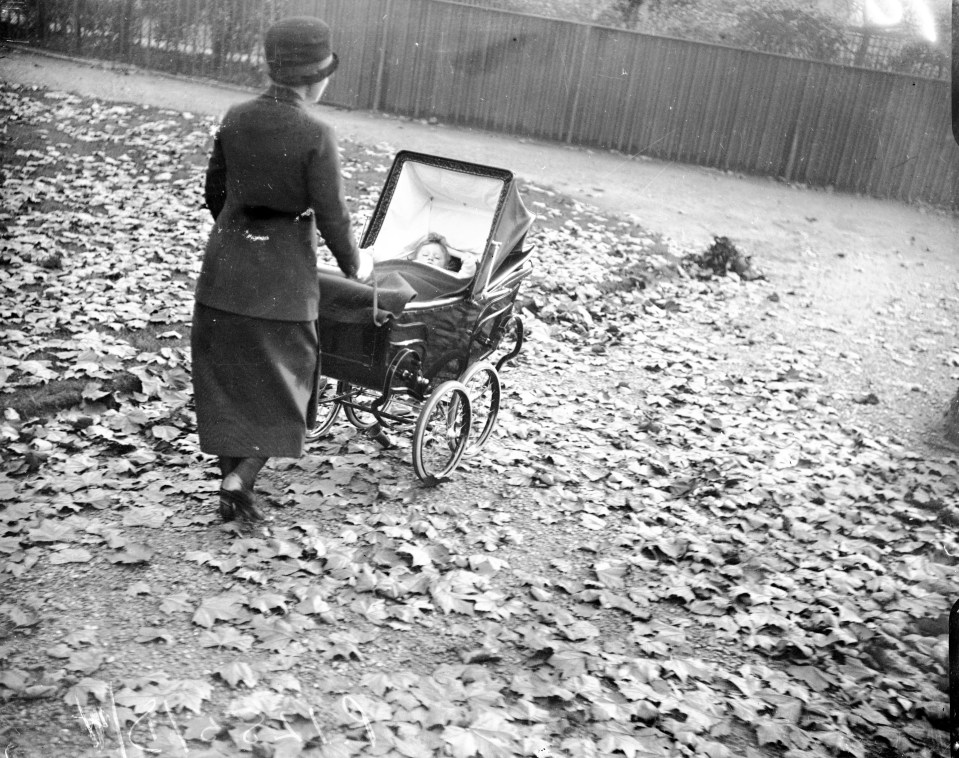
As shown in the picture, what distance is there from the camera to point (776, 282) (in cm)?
1102

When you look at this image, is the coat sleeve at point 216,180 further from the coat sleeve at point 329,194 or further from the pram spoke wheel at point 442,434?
the pram spoke wheel at point 442,434

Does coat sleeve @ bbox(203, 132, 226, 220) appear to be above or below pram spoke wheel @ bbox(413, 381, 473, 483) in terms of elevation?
above

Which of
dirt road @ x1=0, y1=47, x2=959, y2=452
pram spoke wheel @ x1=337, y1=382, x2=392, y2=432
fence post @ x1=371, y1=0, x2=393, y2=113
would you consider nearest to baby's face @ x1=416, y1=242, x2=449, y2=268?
pram spoke wheel @ x1=337, y1=382, x2=392, y2=432

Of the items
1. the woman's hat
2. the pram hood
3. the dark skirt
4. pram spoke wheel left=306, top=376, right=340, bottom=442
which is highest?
the woman's hat

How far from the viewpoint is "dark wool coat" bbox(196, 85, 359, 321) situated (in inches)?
156

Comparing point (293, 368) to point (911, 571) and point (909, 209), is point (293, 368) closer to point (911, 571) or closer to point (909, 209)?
point (911, 571)

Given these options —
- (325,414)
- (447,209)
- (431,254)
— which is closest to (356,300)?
(325,414)

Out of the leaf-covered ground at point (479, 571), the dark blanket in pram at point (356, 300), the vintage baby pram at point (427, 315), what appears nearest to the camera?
the leaf-covered ground at point (479, 571)

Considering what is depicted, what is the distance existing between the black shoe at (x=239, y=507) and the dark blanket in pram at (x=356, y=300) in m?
0.98

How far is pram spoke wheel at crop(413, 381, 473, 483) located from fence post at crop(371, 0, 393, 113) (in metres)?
12.9

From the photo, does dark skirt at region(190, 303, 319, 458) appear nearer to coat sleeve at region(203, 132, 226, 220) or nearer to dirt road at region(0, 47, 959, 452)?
coat sleeve at region(203, 132, 226, 220)

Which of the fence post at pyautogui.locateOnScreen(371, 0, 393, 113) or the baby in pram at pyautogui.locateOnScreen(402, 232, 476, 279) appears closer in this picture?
the baby in pram at pyautogui.locateOnScreen(402, 232, 476, 279)

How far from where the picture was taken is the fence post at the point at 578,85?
17797 mm

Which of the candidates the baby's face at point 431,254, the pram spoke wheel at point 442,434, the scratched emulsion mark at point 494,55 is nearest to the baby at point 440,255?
the baby's face at point 431,254
